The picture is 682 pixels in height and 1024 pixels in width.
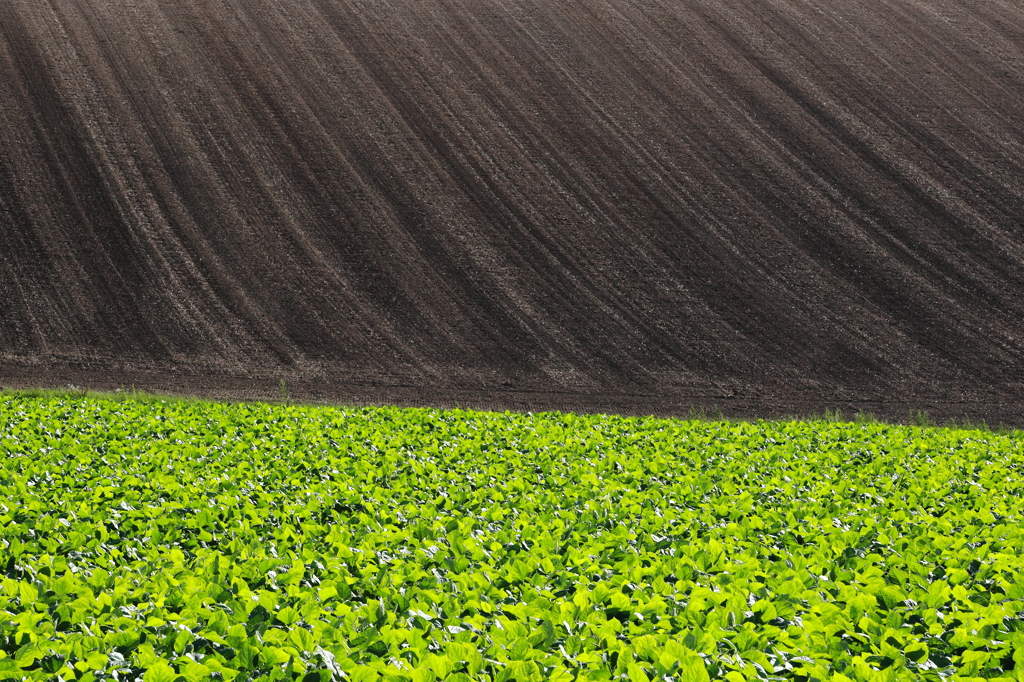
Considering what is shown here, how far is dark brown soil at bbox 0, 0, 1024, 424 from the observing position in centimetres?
2312

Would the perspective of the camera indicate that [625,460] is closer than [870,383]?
Yes

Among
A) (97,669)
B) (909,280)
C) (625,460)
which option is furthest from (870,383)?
(97,669)

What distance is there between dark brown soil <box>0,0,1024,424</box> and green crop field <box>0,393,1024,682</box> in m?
12.0

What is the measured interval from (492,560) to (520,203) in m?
24.3

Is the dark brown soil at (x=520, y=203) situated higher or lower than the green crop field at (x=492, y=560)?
higher

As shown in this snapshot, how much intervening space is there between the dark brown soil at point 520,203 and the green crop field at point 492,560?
12.0 m

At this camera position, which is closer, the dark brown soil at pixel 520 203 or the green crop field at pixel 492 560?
the green crop field at pixel 492 560

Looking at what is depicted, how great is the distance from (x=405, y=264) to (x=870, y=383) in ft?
42.1

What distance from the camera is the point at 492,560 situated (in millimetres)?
5461

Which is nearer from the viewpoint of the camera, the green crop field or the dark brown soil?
the green crop field

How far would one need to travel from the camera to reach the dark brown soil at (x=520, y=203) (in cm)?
2312

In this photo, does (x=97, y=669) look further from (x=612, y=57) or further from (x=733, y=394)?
(x=612, y=57)

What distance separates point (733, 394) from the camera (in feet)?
73.6

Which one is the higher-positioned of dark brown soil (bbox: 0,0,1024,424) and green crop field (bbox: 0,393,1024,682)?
dark brown soil (bbox: 0,0,1024,424)
